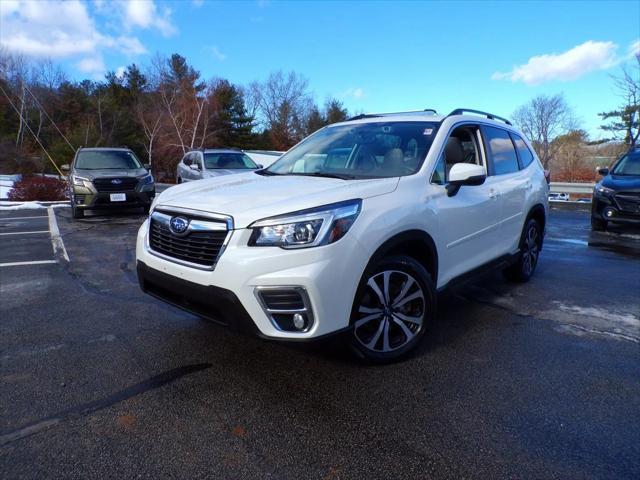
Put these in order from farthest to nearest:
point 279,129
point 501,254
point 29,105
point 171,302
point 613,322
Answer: point 279,129 → point 29,105 → point 501,254 → point 613,322 → point 171,302

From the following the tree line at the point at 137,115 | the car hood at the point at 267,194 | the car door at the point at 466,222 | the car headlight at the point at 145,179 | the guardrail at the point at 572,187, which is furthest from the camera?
the tree line at the point at 137,115

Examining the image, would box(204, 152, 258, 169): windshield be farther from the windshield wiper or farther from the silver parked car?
the windshield wiper

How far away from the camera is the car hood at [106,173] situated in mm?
10149

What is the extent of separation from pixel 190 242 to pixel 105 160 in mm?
9957

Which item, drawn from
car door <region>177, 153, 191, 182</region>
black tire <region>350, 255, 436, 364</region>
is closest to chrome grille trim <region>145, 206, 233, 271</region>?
black tire <region>350, 255, 436, 364</region>

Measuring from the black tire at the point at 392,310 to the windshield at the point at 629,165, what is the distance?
27.1 feet

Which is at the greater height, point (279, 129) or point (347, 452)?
point (279, 129)

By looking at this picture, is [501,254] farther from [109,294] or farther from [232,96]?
[232,96]

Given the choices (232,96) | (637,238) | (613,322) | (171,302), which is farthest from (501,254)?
(232,96)

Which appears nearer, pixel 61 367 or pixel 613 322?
pixel 61 367

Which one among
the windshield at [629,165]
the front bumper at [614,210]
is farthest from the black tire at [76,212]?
the windshield at [629,165]

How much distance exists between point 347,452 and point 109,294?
339 cm

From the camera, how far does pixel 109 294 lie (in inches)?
177

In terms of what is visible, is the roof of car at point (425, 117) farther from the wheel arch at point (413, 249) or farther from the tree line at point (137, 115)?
the tree line at point (137, 115)
